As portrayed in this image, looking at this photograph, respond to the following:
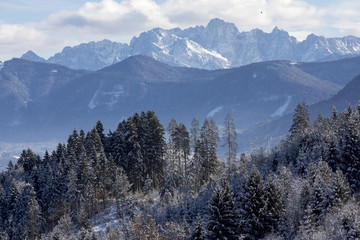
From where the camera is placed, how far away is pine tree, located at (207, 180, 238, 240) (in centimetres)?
4892

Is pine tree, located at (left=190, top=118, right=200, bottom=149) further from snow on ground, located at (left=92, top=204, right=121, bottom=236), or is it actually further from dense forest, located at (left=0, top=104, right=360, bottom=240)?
snow on ground, located at (left=92, top=204, right=121, bottom=236)

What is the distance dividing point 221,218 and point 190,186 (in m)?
23.3

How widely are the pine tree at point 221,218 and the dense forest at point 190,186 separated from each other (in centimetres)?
11

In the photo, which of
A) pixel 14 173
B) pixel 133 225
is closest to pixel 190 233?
pixel 133 225

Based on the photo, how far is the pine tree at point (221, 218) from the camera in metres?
48.9

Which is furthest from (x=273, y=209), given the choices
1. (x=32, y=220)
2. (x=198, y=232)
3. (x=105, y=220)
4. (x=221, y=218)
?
(x=32, y=220)

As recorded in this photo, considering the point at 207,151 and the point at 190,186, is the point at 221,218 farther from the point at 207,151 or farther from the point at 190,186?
the point at 207,151

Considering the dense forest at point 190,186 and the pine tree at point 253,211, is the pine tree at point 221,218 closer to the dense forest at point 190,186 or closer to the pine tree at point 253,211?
the dense forest at point 190,186

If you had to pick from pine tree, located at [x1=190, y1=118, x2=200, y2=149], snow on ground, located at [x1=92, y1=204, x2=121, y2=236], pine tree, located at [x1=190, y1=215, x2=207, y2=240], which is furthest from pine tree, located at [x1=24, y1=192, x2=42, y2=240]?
pine tree, located at [x1=190, y1=215, x2=207, y2=240]

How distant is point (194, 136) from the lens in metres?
77.3

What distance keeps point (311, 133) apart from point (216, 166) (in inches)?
702

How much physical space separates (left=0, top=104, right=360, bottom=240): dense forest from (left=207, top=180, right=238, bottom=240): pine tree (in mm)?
115

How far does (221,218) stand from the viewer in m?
49.0

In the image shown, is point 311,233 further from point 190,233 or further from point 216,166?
point 216,166
